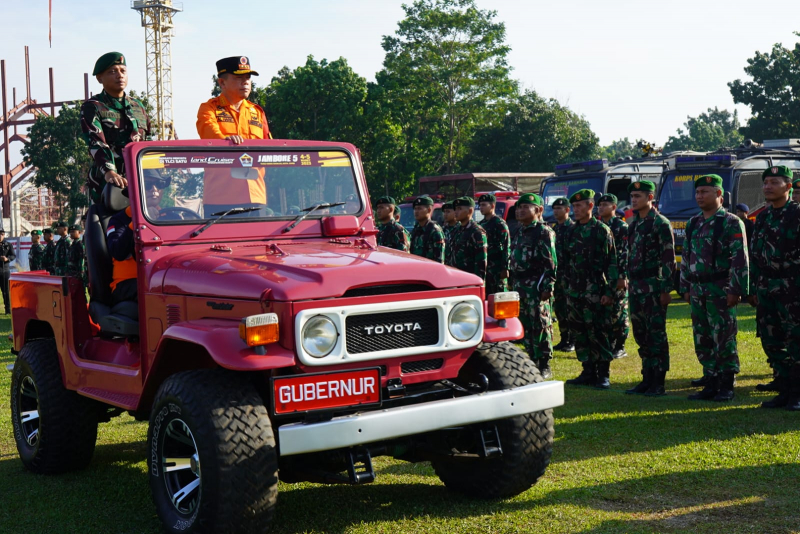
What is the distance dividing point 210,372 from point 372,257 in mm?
1024

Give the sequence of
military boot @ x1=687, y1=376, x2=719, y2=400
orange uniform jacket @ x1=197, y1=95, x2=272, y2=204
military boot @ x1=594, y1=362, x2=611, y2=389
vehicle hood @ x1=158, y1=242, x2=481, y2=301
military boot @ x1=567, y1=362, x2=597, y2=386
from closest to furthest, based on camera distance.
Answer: vehicle hood @ x1=158, y1=242, x2=481, y2=301 → orange uniform jacket @ x1=197, y1=95, x2=272, y2=204 → military boot @ x1=687, y1=376, x2=719, y2=400 → military boot @ x1=594, y1=362, x2=611, y2=389 → military boot @ x1=567, y1=362, x2=597, y2=386

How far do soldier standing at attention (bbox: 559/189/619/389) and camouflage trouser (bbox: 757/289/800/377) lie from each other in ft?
4.83

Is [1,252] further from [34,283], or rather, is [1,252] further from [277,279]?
[277,279]

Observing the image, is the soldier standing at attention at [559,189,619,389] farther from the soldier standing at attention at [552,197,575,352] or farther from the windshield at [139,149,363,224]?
the windshield at [139,149,363,224]

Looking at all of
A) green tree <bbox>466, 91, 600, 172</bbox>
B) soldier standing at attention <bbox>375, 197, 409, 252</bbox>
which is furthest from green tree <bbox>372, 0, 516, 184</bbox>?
soldier standing at attention <bbox>375, 197, 409, 252</bbox>

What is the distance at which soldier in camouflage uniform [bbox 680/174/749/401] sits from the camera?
7.40m

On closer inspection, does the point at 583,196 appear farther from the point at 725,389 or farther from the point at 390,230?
the point at 390,230

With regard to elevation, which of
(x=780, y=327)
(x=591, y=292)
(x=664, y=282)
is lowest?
(x=780, y=327)

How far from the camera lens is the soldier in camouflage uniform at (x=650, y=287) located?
795cm

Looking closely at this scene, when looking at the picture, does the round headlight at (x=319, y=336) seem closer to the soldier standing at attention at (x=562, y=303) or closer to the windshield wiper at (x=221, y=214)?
the windshield wiper at (x=221, y=214)

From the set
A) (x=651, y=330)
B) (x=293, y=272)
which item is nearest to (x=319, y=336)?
(x=293, y=272)

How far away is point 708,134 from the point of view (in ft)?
332

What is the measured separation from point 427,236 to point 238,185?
6623 mm

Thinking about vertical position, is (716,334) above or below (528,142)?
below
